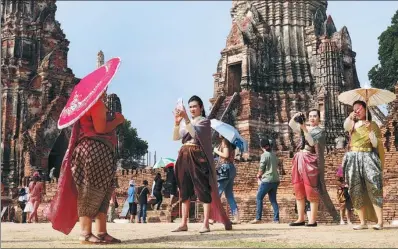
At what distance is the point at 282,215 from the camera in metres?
14.5

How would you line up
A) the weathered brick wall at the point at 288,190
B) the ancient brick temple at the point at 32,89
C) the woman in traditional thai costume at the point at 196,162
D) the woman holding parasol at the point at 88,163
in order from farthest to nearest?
the ancient brick temple at the point at 32,89 → the weathered brick wall at the point at 288,190 → the woman in traditional thai costume at the point at 196,162 → the woman holding parasol at the point at 88,163

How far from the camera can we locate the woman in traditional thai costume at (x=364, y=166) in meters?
7.54

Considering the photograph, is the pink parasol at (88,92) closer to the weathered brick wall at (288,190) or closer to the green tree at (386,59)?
the weathered brick wall at (288,190)

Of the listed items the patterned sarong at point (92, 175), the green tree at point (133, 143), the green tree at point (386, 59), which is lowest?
the patterned sarong at point (92, 175)

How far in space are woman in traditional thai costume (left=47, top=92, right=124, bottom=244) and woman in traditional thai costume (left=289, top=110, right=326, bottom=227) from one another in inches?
128

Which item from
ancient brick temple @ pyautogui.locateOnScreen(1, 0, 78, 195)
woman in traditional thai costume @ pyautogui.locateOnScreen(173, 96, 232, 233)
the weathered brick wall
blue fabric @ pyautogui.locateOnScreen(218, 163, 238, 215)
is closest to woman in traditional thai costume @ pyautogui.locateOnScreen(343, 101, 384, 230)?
woman in traditional thai costume @ pyautogui.locateOnScreen(173, 96, 232, 233)

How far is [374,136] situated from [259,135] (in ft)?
60.9

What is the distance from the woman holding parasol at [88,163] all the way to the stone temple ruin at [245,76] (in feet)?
51.9

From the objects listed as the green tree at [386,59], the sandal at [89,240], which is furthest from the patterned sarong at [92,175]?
the green tree at [386,59]

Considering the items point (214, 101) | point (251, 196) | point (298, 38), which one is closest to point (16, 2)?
point (214, 101)

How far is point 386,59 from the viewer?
35.2m

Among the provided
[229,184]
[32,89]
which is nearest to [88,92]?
[229,184]

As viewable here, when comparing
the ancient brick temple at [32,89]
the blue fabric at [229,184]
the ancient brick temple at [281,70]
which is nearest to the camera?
the blue fabric at [229,184]

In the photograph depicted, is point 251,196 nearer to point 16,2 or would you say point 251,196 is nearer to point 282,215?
point 282,215
